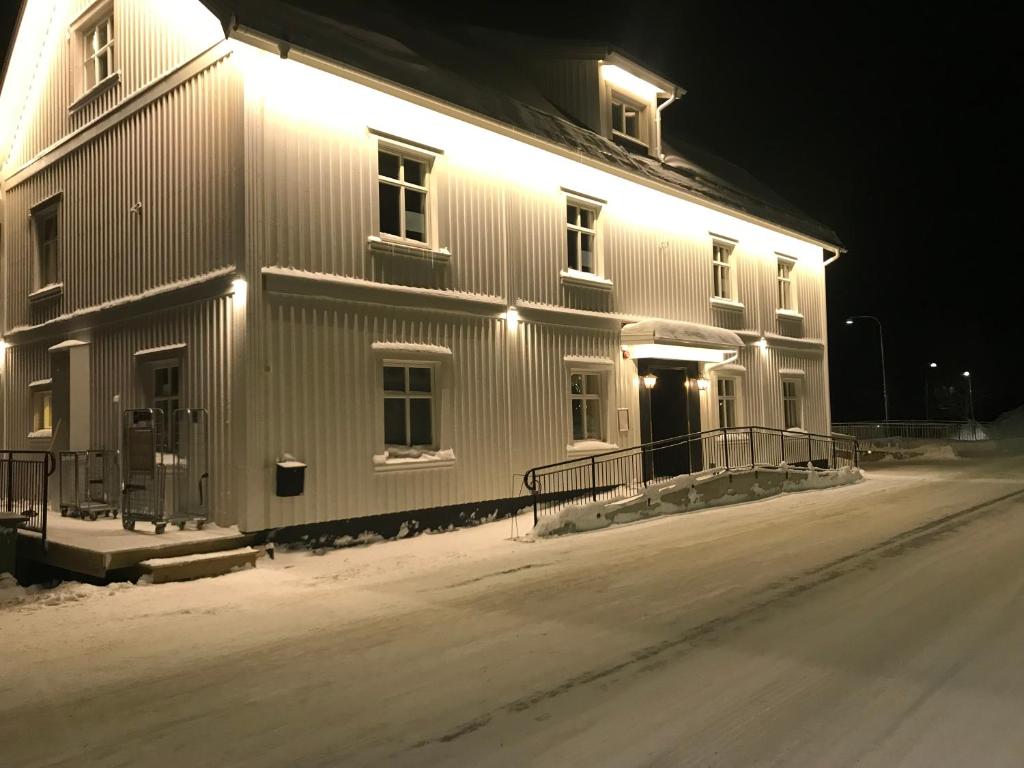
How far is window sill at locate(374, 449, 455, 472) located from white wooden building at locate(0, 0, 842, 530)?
0.14 feet

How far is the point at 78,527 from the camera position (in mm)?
10914

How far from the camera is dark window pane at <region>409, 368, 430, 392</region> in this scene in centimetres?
1257

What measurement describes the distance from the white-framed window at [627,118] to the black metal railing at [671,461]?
772cm

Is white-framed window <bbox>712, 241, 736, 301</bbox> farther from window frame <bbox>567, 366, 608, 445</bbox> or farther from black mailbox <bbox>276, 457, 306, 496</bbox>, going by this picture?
black mailbox <bbox>276, 457, 306, 496</bbox>

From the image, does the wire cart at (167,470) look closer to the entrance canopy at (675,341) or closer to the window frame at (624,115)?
the entrance canopy at (675,341)

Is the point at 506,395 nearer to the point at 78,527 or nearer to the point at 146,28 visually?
the point at 78,527

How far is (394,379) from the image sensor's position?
12297mm

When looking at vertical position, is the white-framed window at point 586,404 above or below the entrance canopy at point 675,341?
below

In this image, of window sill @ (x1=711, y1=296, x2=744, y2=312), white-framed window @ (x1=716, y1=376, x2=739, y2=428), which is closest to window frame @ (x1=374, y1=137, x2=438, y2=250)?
window sill @ (x1=711, y1=296, x2=744, y2=312)

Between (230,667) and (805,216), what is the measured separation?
2354 cm

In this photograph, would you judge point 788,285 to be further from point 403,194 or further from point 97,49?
point 97,49

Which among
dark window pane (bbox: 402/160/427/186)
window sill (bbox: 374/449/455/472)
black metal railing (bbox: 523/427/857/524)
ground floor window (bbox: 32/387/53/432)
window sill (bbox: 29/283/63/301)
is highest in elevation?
dark window pane (bbox: 402/160/427/186)

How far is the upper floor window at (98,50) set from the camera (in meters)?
13.6

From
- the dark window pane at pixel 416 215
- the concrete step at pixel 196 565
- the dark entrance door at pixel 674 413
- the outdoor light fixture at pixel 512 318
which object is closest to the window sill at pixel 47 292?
the dark window pane at pixel 416 215
